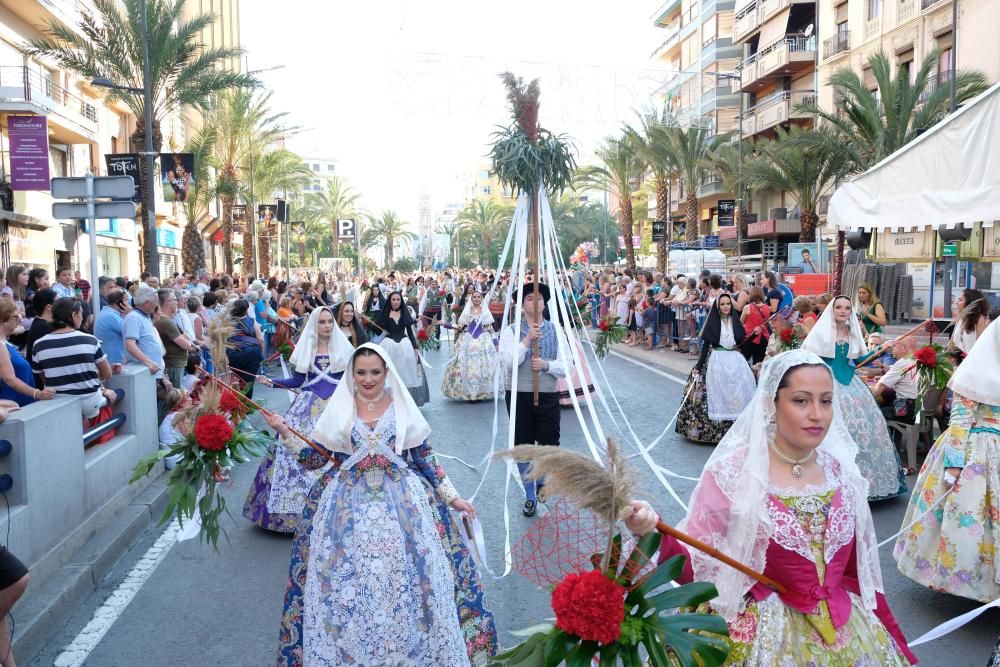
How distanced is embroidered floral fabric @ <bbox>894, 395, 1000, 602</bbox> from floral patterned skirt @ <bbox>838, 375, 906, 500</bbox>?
227 centimetres

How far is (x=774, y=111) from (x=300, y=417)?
4220 centimetres

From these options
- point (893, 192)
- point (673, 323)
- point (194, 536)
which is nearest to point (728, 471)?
point (194, 536)

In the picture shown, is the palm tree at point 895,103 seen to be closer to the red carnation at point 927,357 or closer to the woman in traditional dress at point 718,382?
the woman in traditional dress at point 718,382

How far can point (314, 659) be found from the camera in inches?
156

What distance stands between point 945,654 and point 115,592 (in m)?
4.96

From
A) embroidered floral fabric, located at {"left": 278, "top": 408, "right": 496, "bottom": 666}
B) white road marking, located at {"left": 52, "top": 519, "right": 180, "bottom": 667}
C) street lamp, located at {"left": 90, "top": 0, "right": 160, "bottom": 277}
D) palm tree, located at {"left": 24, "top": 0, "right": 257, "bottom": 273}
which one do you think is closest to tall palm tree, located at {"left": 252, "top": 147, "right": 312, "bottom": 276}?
palm tree, located at {"left": 24, "top": 0, "right": 257, "bottom": 273}

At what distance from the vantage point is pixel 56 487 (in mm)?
6027

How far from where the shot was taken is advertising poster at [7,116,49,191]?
22.0 metres

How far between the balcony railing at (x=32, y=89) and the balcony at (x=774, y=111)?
2939 cm

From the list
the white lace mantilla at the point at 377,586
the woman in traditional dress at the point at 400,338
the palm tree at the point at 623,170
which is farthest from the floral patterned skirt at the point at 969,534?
the palm tree at the point at 623,170

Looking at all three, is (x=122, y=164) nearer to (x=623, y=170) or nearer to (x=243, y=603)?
(x=243, y=603)

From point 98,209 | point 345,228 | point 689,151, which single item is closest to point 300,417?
point 98,209

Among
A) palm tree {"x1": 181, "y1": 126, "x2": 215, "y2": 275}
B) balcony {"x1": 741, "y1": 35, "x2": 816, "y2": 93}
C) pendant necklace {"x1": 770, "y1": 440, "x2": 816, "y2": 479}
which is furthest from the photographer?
balcony {"x1": 741, "y1": 35, "x2": 816, "y2": 93}

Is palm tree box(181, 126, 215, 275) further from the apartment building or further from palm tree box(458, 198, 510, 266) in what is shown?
palm tree box(458, 198, 510, 266)
